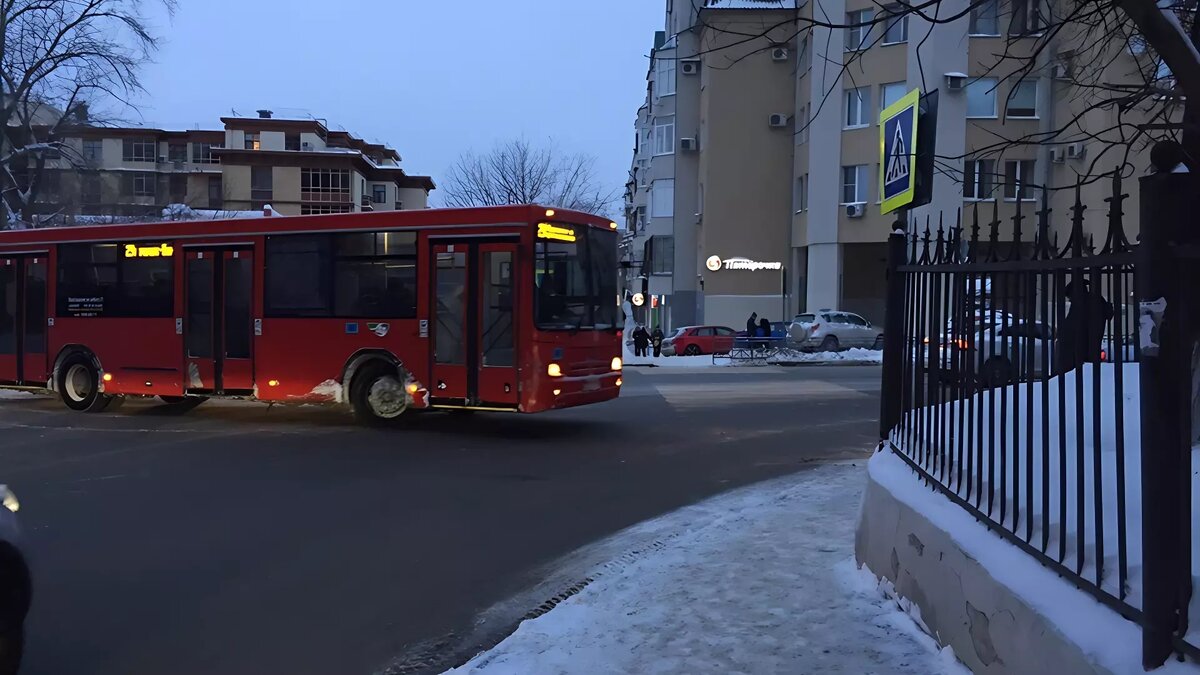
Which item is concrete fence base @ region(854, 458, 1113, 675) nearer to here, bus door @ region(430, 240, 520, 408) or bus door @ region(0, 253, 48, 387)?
bus door @ region(430, 240, 520, 408)

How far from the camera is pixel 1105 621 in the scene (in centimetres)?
330

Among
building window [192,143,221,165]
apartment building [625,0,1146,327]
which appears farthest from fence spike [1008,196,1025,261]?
building window [192,143,221,165]

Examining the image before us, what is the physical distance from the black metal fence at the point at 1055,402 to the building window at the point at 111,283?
13340mm

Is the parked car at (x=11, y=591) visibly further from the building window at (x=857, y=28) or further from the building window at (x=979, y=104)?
the building window at (x=979, y=104)

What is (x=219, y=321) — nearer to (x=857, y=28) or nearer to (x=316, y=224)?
(x=316, y=224)

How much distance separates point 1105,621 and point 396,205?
96.1 metres

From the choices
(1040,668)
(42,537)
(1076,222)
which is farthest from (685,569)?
(42,537)

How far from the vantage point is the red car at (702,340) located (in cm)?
3781

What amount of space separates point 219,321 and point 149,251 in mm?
1883

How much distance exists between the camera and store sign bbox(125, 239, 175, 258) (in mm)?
15447

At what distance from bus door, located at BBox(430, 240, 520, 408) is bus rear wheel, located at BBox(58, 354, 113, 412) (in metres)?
7.36

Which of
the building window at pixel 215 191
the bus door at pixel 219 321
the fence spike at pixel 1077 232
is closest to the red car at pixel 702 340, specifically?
the bus door at pixel 219 321

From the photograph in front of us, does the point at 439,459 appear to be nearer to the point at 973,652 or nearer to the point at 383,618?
the point at 383,618

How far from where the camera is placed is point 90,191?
55.2m
